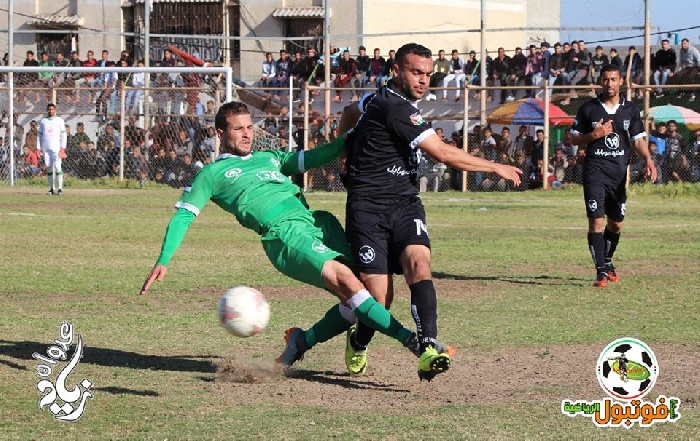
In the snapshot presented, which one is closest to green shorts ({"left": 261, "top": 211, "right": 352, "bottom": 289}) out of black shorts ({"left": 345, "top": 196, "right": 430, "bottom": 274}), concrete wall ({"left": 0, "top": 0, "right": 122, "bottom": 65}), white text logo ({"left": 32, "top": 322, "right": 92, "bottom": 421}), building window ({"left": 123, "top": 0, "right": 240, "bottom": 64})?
black shorts ({"left": 345, "top": 196, "right": 430, "bottom": 274})

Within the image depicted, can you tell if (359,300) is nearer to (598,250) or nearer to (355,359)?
(355,359)

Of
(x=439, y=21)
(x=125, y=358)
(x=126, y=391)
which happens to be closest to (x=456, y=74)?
(x=439, y=21)

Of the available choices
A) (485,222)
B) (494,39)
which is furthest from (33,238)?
(494,39)

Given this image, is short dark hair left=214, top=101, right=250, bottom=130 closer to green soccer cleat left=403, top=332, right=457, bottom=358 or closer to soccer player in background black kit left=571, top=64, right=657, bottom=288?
green soccer cleat left=403, top=332, right=457, bottom=358

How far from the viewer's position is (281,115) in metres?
31.9

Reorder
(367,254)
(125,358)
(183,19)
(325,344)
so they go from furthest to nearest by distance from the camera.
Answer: (183,19) → (325,344) → (125,358) → (367,254)

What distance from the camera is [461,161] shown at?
24.6 ft

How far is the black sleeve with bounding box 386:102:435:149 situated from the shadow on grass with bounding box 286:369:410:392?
152cm

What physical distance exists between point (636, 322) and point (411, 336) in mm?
3415

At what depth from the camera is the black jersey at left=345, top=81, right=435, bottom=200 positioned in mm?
7723

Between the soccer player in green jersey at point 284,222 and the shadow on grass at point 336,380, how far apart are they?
13 cm

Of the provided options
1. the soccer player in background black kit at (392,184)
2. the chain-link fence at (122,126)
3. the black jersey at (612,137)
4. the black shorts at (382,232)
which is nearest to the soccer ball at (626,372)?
the soccer player in background black kit at (392,184)

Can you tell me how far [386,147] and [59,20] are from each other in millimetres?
36019

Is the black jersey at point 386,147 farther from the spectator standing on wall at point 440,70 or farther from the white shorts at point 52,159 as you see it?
Answer: the spectator standing on wall at point 440,70
